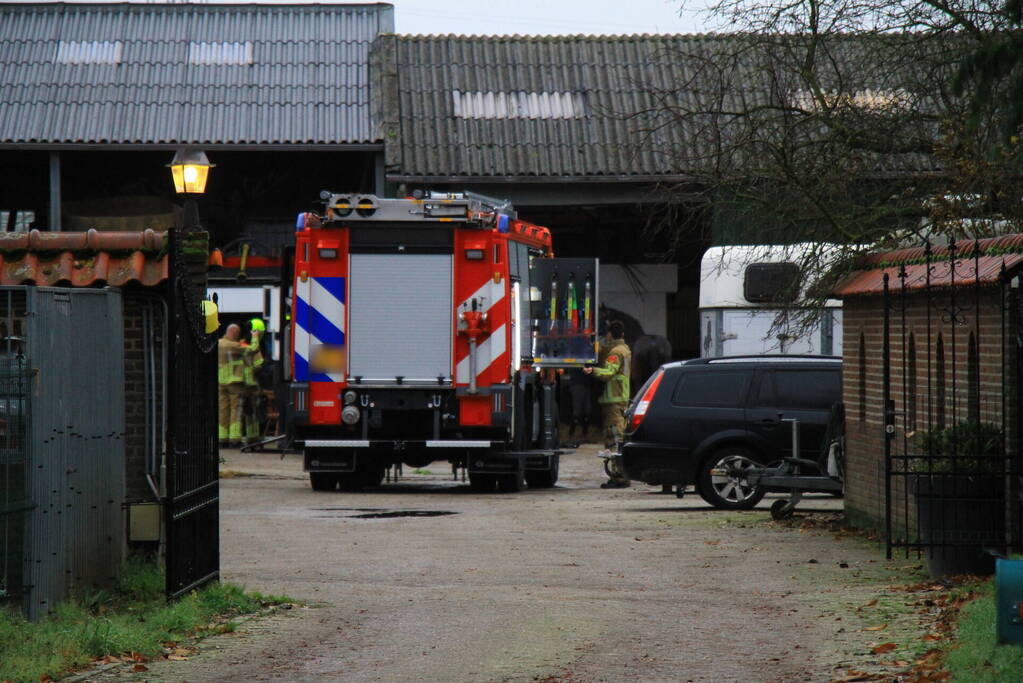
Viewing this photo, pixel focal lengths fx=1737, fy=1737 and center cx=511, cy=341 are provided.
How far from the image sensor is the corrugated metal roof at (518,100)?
3147 cm

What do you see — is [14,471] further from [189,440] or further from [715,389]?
[715,389]

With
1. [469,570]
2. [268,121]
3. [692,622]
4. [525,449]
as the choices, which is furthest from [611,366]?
[692,622]

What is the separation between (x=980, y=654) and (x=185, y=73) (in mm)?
27930

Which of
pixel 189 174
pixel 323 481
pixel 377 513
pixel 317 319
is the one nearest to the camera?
pixel 189 174

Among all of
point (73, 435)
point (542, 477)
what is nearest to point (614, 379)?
point (542, 477)

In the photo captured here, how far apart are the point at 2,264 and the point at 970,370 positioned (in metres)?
6.77

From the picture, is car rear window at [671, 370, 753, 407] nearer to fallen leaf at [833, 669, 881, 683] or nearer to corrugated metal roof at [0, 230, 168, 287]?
corrugated metal roof at [0, 230, 168, 287]

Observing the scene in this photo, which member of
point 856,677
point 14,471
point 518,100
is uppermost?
point 518,100

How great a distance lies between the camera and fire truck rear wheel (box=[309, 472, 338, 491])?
20922 mm

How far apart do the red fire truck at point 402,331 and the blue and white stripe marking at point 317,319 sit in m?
0.01

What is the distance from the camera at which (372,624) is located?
34.0 feet

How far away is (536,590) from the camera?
12.1 meters

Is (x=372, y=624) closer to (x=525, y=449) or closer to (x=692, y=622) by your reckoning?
(x=692, y=622)

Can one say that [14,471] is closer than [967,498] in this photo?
Yes
